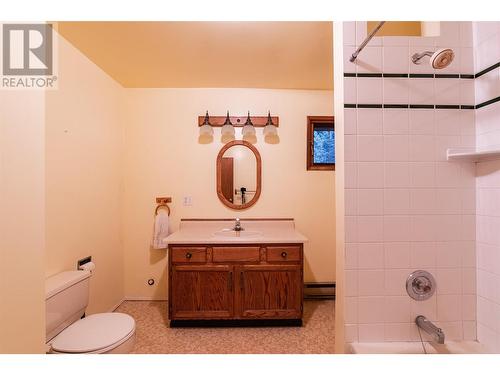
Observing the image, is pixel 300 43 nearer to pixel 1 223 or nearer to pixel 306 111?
pixel 306 111

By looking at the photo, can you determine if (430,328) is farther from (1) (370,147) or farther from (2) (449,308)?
(1) (370,147)

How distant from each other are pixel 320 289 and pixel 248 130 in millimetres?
1895

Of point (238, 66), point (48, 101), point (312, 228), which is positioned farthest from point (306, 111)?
point (48, 101)

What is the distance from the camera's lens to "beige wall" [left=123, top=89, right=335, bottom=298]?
2758 millimetres

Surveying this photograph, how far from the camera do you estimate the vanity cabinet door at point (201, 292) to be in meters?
2.13

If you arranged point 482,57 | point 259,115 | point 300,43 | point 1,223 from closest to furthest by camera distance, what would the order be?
point 1,223
point 482,57
point 300,43
point 259,115

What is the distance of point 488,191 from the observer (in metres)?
1.11

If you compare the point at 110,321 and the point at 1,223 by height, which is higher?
the point at 1,223

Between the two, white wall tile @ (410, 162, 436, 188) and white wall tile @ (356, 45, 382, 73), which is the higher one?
white wall tile @ (356, 45, 382, 73)

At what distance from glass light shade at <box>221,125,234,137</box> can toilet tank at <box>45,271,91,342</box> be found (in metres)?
1.75

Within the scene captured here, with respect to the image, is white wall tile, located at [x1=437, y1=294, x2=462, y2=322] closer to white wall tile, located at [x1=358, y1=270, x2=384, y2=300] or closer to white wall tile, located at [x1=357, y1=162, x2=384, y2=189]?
white wall tile, located at [x1=358, y1=270, x2=384, y2=300]

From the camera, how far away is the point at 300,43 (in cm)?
193

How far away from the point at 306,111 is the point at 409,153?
1.78 m

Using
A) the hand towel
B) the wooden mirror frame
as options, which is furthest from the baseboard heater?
the hand towel
